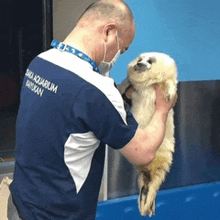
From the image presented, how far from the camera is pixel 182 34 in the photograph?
5.91 feet

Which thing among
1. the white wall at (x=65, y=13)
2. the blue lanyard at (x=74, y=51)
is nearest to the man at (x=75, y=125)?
the blue lanyard at (x=74, y=51)

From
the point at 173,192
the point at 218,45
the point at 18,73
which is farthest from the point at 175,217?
the point at 18,73

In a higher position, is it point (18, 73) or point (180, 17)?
point (180, 17)

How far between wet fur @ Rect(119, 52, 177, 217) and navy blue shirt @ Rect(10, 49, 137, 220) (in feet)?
0.56

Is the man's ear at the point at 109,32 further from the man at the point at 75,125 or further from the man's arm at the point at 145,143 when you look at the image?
the man's arm at the point at 145,143

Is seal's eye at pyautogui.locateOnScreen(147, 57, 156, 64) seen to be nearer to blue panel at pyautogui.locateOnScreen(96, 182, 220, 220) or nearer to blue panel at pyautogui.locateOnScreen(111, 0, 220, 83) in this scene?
blue panel at pyautogui.locateOnScreen(111, 0, 220, 83)

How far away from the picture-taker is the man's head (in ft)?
3.56

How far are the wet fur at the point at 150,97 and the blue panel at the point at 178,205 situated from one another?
0.49 metres

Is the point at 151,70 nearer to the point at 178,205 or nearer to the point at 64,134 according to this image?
the point at 64,134

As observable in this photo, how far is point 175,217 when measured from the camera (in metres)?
1.93

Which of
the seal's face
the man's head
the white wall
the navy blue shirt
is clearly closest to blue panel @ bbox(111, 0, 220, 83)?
the white wall

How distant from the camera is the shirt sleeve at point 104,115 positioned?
97cm

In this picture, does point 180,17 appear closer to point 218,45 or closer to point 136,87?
point 218,45

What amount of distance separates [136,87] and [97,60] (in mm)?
191
